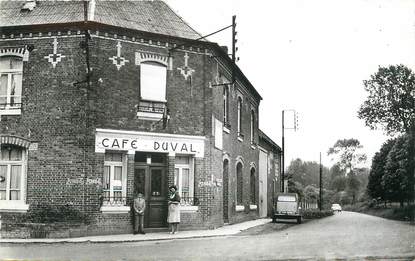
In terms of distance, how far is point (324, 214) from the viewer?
166ft

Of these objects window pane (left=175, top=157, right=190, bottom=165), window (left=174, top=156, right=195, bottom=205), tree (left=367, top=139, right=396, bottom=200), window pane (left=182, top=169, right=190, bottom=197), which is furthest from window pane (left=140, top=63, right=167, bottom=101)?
tree (left=367, top=139, right=396, bottom=200)

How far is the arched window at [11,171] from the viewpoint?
60.0 ft

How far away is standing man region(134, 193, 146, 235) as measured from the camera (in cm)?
1825

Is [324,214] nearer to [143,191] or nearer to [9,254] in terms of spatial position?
[143,191]

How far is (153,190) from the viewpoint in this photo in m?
19.6

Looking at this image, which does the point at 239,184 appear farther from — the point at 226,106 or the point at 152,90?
the point at 152,90

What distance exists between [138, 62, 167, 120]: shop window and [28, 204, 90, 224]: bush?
422cm

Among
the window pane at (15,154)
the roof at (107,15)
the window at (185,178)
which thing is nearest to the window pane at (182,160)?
the window at (185,178)

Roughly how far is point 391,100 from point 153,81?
27080 mm

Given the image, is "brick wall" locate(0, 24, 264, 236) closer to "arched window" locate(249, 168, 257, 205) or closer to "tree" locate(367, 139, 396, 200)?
"arched window" locate(249, 168, 257, 205)

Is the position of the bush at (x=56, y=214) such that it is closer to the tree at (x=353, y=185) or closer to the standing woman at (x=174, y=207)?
the standing woman at (x=174, y=207)

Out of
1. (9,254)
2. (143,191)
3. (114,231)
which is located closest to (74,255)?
(9,254)

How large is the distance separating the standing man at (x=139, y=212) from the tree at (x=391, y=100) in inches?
1008

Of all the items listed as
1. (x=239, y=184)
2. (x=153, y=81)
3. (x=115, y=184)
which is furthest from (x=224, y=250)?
(x=239, y=184)
